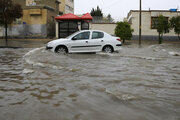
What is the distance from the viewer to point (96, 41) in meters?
11.8

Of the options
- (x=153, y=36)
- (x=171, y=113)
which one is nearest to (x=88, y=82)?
(x=171, y=113)

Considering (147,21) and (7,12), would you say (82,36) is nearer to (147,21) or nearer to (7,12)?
(7,12)

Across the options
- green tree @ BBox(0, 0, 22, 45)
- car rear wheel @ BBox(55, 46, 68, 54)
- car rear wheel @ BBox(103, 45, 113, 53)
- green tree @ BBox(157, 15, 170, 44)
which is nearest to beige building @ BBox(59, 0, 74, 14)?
green tree @ BBox(0, 0, 22, 45)

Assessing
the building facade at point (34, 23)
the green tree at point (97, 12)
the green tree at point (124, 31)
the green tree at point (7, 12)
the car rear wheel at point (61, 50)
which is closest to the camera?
the car rear wheel at point (61, 50)

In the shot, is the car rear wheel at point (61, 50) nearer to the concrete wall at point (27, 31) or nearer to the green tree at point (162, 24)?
the green tree at point (162, 24)

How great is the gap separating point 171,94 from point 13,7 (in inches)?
894

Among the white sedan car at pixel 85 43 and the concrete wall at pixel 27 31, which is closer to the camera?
the white sedan car at pixel 85 43

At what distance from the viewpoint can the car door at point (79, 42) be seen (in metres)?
11.5

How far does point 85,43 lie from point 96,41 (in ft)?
1.97


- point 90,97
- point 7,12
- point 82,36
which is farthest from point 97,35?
point 7,12

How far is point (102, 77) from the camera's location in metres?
5.32

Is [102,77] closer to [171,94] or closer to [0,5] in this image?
[171,94]

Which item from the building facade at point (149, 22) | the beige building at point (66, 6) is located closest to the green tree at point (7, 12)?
the building facade at point (149, 22)

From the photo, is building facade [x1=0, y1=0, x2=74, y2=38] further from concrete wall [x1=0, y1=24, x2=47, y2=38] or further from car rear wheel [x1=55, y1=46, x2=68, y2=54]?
car rear wheel [x1=55, y1=46, x2=68, y2=54]
